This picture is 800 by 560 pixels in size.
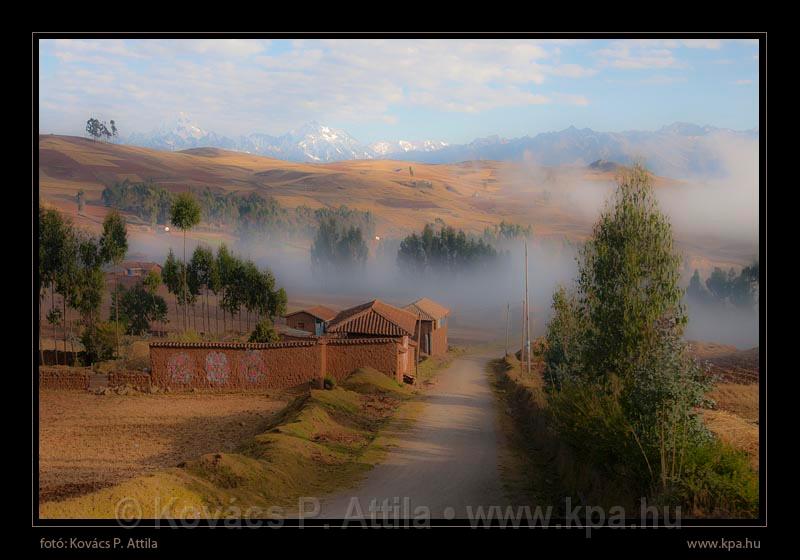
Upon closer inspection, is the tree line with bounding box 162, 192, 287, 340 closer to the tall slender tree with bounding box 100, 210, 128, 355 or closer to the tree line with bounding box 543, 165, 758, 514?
the tall slender tree with bounding box 100, 210, 128, 355

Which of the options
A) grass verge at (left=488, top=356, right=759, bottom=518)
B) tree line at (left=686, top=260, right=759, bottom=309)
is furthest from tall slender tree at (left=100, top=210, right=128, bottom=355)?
tree line at (left=686, top=260, right=759, bottom=309)

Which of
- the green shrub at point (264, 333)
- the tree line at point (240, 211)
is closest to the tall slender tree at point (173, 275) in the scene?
the green shrub at point (264, 333)

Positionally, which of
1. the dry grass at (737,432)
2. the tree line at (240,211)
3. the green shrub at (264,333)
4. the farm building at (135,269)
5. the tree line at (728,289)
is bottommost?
the dry grass at (737,432)

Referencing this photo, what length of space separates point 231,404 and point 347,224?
101392mm

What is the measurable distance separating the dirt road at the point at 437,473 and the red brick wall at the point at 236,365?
26.9 ft

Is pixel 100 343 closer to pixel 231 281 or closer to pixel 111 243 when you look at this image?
pixel 111 243

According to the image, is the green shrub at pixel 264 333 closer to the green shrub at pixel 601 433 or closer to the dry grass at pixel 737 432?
the dry grass at pixel 737 432

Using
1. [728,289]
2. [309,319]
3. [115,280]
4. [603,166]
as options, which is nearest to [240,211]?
[115,280]

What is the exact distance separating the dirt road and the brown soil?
532cm

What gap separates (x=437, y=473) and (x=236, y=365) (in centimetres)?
1956

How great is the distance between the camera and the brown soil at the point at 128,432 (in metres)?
18.4

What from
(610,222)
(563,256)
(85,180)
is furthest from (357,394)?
(85,180)

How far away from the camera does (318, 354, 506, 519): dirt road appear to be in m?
14.6

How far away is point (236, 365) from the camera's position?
116ft
